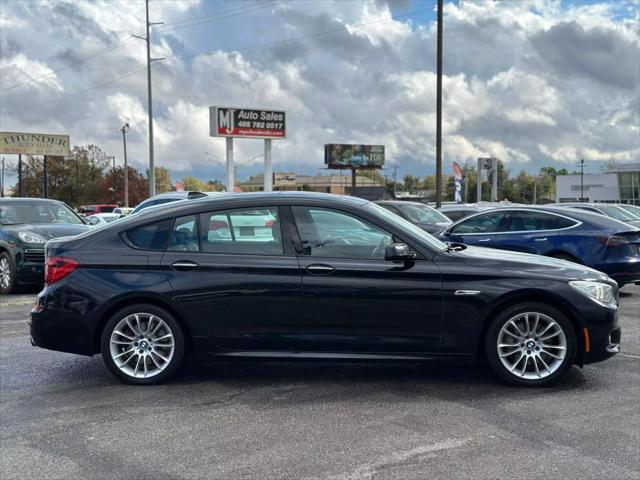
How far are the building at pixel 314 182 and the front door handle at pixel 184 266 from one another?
336 feet

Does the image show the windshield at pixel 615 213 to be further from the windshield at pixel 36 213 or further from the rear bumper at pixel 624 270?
the windshield at pixel 36 213

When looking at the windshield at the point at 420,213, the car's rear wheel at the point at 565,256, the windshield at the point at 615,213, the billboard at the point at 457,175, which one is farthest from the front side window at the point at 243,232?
the billboard at the point at 457,175

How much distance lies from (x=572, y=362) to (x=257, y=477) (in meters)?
2.87

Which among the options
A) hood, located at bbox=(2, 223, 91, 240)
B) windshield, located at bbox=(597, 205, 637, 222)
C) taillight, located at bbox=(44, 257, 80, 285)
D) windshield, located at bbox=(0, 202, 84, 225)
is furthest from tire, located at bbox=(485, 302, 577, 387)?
windshield, located at bbox=(597, 205, 637, 222)

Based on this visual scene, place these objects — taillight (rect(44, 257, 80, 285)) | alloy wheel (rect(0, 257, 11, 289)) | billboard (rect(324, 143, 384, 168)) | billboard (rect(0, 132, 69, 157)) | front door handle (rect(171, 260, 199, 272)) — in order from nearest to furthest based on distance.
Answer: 1. front door handle (rect(171, 260, 199, 272))
2. taillight (rect(44, 257, 80, 285))
3. alloy wheel (rect(0, 257, 11, 289))
4. billboard (rect(0, 132, 69, 157))
5. billboard (rect(324, 143, 384, 168))

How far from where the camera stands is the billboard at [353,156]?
240ft

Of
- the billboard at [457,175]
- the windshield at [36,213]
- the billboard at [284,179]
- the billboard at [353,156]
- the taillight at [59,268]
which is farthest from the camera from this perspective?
the billboard at [284,179]

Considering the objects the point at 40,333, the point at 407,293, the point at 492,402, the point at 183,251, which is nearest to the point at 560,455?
the point at 492,402

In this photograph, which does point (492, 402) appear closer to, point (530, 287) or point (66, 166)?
point (530, 287)

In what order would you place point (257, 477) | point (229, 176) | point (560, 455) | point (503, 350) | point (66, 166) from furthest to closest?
point (66, 166)
point (229, 176)
point (503, 350)
point (560, 455)
point (257, 477)

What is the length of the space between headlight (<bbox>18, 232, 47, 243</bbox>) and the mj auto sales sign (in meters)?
26.8

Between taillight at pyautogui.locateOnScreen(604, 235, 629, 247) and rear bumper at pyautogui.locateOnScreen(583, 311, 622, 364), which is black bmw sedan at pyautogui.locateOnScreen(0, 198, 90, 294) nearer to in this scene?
taillight at pyautogui.locateOnScreen(604, 235, 629, 247)

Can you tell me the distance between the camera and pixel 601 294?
17.0 feet

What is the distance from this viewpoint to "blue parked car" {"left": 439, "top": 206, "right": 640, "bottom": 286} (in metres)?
9.27
